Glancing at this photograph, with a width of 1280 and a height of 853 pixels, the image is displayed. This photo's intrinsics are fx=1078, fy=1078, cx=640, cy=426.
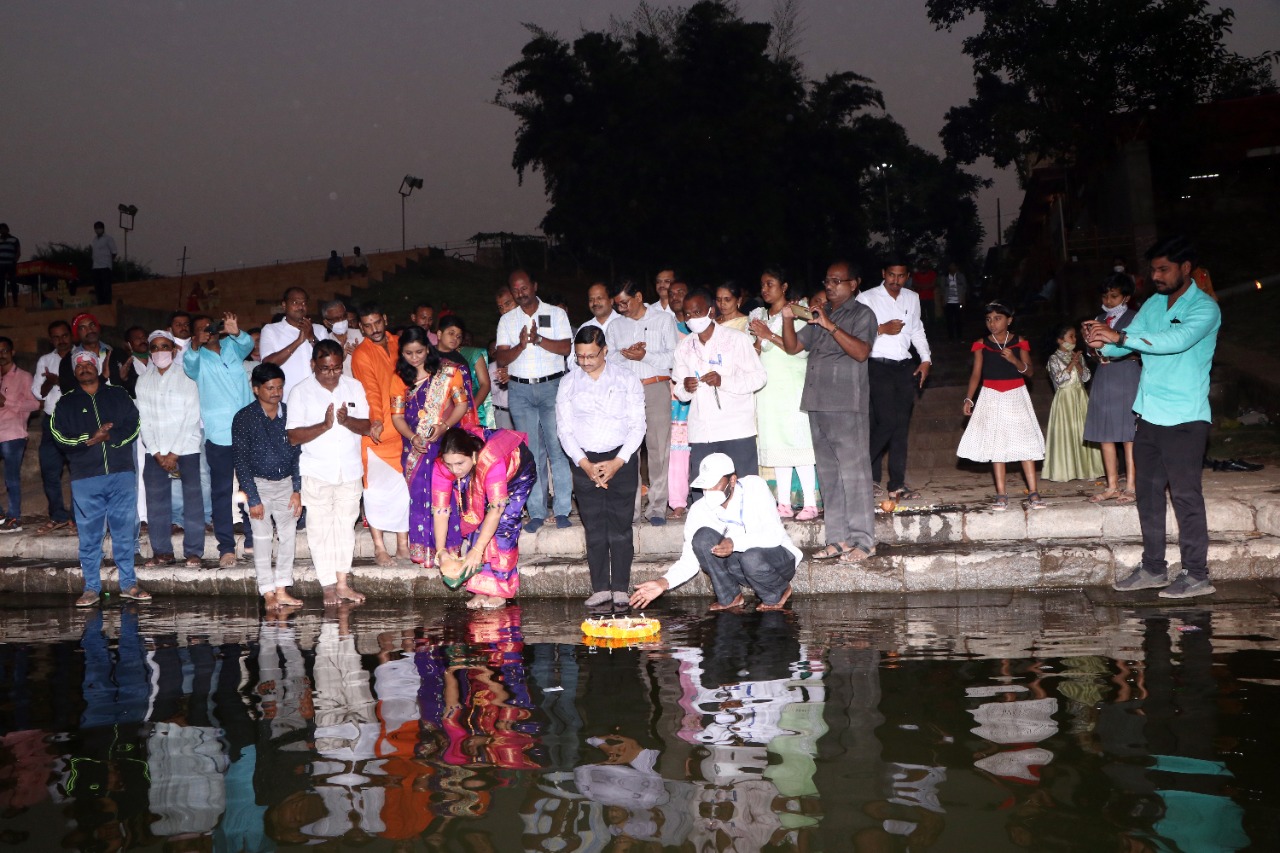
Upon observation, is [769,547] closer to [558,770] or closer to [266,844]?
[558,770]

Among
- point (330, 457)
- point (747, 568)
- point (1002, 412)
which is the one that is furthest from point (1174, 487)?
point (330, 457)

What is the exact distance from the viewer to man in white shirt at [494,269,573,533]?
8500 millimetres

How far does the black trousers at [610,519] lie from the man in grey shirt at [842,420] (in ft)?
4.39

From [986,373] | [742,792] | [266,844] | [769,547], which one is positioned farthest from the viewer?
[986,373]

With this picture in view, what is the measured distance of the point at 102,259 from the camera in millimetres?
19750

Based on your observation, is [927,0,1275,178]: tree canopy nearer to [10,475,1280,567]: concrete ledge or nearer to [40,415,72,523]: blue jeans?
[10,475,1280,567]: concrete ledge

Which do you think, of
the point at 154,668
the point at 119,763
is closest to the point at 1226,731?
the point at 119,763

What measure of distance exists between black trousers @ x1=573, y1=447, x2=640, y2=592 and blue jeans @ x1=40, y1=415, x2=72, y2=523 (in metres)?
5.95

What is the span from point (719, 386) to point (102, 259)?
16240 millimetres

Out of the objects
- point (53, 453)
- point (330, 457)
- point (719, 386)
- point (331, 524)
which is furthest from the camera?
point (53, 453)

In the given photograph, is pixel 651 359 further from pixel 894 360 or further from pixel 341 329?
pixel 341 329

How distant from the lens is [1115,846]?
319 cm

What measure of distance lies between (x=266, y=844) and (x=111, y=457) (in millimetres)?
5995

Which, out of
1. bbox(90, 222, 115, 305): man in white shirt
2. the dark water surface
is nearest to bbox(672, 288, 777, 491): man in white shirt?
the dark water surface
